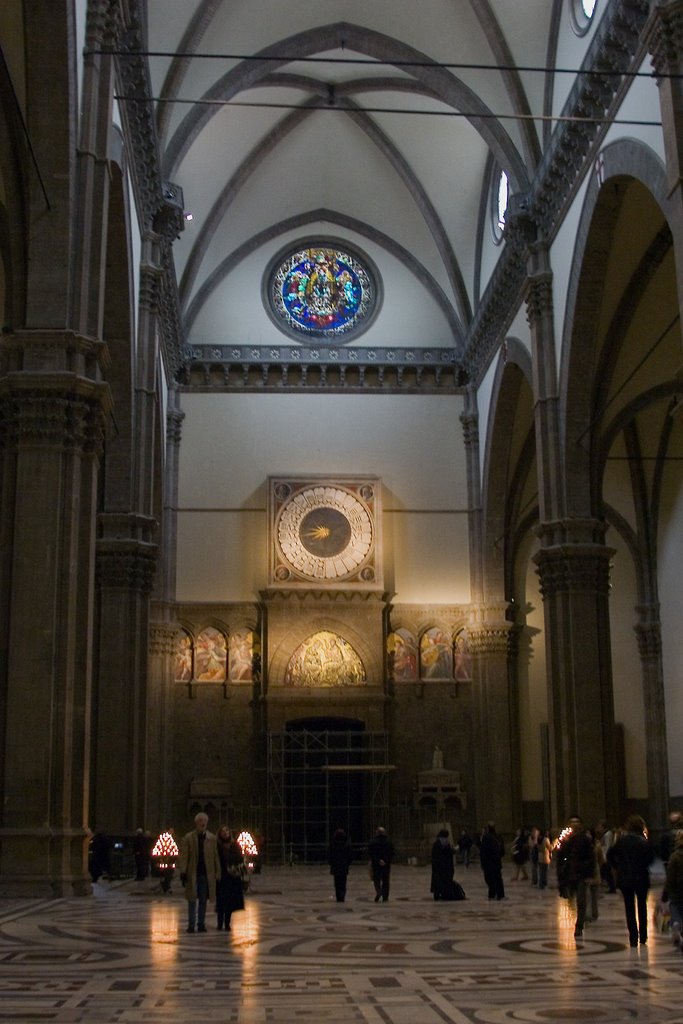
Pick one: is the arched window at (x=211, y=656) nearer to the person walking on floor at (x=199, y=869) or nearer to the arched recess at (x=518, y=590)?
the arched recess at (x=518, y=590)

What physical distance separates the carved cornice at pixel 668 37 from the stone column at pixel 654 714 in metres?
18.2

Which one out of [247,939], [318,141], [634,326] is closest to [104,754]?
[247,939]

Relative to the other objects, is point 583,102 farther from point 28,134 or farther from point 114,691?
point 114,691

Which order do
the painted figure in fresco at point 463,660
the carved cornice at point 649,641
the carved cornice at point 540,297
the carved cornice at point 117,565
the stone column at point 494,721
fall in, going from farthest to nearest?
1. the carved cornice at point 649,641
2. the painted figure in fresco at point 463,660
3. the stone column at point 494,721
4. the carved cornice at point 540,297
5. the carved cornice at point 117,565

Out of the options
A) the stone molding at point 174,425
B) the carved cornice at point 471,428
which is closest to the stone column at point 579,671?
the carved cornice at point 471,428

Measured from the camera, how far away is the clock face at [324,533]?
29812 mm

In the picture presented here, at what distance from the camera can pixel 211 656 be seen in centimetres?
2966

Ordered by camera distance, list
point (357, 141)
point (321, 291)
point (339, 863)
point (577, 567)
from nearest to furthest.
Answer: point (339, 863), point (577, 567), point (357, 141), point (321, 291)

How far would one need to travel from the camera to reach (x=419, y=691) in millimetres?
29766

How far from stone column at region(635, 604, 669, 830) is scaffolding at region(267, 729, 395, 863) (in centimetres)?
631

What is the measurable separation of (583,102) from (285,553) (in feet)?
46.1

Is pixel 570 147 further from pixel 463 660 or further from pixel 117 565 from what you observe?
pixel 463 660

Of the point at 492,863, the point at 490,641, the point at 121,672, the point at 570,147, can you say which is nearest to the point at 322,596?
the point at 490,641

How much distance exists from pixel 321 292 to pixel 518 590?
9.37 metres
